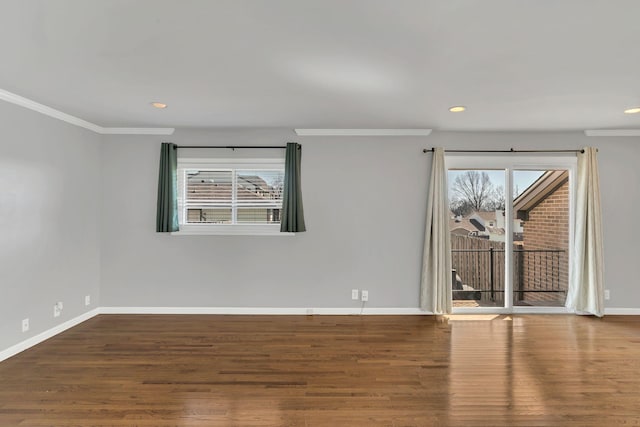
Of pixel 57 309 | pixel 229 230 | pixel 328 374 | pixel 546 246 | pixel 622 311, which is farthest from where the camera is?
pixel 546 246

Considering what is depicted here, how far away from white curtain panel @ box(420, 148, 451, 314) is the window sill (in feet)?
5.71

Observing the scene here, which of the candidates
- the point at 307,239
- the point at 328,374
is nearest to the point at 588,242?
the point at 307,239

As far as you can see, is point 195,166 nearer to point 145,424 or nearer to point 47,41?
point 47,41

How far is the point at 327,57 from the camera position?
2.17 metres

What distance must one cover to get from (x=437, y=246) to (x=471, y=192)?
94 cm

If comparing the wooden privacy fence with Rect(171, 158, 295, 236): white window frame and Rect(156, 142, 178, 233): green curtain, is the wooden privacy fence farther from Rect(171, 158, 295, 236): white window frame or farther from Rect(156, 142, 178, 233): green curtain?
Rect(156, 142, 178, 233): green curtain

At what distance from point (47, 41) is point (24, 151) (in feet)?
5.52

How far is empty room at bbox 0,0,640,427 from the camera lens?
1977mm

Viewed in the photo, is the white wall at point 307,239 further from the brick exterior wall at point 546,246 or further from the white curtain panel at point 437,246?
the brick exterior wall at point 546,246

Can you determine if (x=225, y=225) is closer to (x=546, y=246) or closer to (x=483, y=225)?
(x=483, y=225)

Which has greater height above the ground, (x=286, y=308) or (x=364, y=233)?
(x=364, y=233)

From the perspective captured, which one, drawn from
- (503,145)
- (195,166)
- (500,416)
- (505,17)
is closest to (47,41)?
(195,166)

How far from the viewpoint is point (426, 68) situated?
91.7 inches

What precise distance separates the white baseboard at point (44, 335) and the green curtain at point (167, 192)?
1.34 metres
